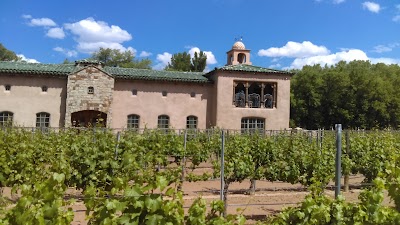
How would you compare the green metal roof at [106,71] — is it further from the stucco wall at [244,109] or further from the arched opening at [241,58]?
the arched opening at [241,58]

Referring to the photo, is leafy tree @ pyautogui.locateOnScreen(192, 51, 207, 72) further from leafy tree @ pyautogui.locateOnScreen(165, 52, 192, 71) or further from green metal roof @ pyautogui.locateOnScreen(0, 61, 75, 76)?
green metal roof @ pyautogui.locateOnScreen(0, 61, 75, 76)

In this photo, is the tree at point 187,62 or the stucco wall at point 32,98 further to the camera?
the tree at point 187,62

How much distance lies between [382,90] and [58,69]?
28.8 metres

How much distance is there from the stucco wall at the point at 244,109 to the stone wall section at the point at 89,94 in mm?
6776

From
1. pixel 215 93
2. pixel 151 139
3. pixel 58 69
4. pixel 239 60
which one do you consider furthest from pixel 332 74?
pixel 151 139

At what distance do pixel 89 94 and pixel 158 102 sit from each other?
421cm

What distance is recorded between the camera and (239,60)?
28.3 metres

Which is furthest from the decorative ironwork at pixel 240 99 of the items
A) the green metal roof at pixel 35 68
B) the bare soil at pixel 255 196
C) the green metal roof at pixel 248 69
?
the bare soil at pixel 255 196

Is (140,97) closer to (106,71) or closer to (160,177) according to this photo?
(106,71)

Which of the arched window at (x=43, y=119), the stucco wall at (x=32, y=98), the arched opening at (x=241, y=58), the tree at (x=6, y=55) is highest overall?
the tree at (x=6, y=55)

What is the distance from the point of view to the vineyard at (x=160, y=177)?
265cm

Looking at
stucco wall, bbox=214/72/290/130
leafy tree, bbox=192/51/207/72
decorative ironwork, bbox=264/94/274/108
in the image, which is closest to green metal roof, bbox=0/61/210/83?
stucco wall, bbox=214/72/290/130

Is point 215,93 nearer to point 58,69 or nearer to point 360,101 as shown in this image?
point 58,69

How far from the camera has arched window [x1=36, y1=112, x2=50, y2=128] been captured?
20431 mm
